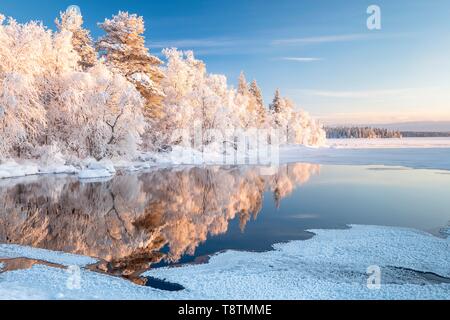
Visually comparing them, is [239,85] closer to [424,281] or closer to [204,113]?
[204,113]

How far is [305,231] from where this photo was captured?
43.5ft

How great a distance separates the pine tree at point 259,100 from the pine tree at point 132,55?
3921 cm

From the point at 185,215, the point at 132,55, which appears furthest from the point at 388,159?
the point at 185,215

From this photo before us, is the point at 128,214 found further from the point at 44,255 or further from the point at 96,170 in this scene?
the point at 96,170

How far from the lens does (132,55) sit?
146 ft

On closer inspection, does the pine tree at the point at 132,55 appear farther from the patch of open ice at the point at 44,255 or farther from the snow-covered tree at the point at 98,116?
the patch of open ice at the point at 44,255

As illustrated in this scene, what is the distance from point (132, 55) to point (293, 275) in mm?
39919

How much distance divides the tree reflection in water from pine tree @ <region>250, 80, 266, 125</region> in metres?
55.8

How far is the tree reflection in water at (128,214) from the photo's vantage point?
37.8 ft

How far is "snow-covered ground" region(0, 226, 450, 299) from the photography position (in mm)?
7598

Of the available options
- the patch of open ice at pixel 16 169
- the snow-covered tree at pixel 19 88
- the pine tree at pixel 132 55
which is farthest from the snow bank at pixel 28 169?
the pine tree at pixel 132 55

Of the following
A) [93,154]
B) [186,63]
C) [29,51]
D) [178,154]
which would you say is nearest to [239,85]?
[186,63]

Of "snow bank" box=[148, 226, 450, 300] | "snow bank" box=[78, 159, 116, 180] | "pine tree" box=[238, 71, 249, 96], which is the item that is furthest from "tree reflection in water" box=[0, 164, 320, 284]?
"pine tree" box=[238, 71, 249, 96]
